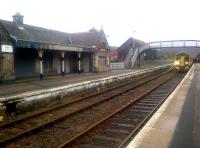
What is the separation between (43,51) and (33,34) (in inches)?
93.6

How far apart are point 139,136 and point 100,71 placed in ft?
109

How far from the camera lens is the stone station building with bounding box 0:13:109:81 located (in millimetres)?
23891

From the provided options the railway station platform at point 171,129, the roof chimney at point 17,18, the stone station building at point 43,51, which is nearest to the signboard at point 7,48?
the stone station building at point 43,51

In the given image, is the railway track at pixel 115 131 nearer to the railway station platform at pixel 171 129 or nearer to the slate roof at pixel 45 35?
the railway station platform at pixel 171 129

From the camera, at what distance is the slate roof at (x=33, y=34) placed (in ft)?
86.5

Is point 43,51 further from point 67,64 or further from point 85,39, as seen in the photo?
point 85,39

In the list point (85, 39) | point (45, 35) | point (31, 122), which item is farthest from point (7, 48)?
point (85, 39)

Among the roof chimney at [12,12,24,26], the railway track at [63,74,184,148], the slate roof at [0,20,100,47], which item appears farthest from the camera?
the roof chimney at [12,12,24,26]

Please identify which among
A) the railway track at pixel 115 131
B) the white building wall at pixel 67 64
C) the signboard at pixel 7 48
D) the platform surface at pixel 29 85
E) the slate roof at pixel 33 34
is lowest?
the railway track at pixel 115 131

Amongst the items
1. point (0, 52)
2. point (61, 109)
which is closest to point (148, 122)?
point (61, 109)

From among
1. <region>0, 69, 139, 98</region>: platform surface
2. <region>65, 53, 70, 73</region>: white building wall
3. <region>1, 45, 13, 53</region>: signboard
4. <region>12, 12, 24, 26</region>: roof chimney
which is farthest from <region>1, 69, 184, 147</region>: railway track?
<region>65, 53, 70, 73</region>: white building wall

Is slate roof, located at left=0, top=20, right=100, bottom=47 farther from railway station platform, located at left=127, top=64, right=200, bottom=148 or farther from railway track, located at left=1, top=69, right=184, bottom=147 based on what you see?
railway station platform, located at left=127, top=64, right=200, bottom=148

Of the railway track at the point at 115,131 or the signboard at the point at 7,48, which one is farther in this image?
the signboard at the point at 7,48

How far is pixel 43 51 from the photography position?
1192 inches
